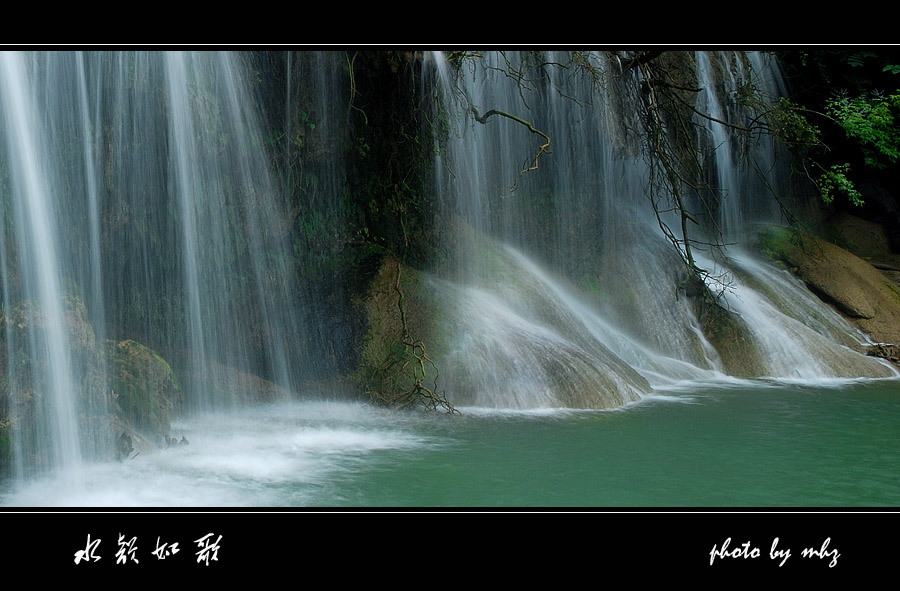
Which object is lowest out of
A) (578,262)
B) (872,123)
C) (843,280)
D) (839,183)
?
(843,280)

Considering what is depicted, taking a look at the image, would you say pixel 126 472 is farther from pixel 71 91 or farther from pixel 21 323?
pixel 71 91

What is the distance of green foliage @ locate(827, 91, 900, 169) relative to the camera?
13938 millimetres

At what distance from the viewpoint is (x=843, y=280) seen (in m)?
12.2

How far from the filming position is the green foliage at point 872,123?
13.9 m

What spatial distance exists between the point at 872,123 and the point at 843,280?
139 inches

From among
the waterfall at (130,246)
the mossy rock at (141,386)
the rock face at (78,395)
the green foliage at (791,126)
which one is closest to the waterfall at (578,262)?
the green foliage at (791,126)

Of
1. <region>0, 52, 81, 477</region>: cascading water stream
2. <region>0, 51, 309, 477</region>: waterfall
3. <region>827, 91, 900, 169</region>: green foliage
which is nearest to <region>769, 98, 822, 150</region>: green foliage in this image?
<region>827, 91, 900, 169</region>: green foliage

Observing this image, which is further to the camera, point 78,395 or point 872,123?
point 872,123

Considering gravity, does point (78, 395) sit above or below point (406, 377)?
above

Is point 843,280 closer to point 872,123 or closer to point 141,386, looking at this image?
point 872,123

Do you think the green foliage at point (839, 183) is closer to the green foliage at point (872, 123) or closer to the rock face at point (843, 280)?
the green foliage at point (872, 123)

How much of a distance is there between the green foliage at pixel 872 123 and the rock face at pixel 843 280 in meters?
2.43

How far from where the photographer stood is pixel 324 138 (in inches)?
338

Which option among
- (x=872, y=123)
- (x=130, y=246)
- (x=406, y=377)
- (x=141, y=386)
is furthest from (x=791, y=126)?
(x=141, y=386)
